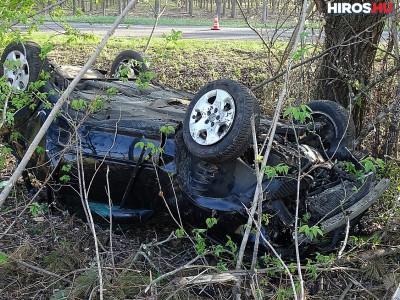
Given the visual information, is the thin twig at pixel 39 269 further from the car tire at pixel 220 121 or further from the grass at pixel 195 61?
the grass at pixel 195 61

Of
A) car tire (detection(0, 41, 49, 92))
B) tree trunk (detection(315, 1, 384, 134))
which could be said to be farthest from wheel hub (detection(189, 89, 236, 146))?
tree trunk (detection(315, 1, 384, 134))

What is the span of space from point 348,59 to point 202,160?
277 centimetres

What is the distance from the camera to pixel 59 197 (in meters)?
4.75

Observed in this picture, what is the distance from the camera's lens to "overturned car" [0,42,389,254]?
3586 millimetres

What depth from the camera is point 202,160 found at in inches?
148

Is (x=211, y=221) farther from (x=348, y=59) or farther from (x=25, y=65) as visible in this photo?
(x=348, y=59)

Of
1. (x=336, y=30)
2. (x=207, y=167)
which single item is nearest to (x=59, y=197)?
(x=207, y=167)

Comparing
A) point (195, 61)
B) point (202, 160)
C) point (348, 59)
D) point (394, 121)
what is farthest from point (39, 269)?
point (195, 61)

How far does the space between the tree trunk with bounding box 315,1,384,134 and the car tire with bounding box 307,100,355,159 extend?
105 cm

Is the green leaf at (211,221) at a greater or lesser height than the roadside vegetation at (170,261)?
greater

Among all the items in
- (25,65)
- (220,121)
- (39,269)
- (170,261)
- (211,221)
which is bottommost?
(170,261)

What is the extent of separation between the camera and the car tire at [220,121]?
3.52m

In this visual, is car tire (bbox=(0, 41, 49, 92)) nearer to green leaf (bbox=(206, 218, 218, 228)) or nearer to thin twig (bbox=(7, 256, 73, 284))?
thin twig (bbox=(7, 256, 73, 284))

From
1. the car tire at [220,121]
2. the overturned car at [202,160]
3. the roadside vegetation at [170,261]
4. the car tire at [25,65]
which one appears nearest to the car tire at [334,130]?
the overturned car at [202,160]
